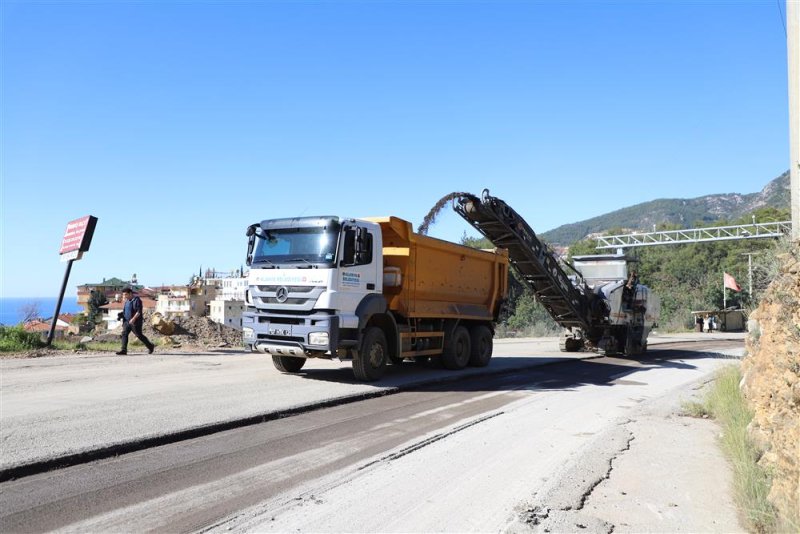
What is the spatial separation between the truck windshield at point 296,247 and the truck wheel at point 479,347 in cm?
534

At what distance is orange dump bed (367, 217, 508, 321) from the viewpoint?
1154 cm

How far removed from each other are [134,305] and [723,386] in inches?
506

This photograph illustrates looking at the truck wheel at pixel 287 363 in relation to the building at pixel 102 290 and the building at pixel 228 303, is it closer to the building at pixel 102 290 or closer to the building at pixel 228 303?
the building at pixel 228 303

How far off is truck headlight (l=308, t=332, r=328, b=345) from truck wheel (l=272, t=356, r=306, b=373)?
2145 millimetres

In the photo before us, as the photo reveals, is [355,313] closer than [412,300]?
Yes

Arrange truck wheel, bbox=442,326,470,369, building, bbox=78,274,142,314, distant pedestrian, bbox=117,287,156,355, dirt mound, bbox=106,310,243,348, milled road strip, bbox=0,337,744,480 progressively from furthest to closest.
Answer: building, bbox=78,274,142,314 → dirt mound, bbox=106,310,243,348 → distant pedestrian, bbox=117,287,156,355 → truck wheel, bbox=442,326,470,369 → milled road strip, bbox=0,337,744,480

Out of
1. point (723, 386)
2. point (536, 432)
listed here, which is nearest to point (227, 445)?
point (536, 432)

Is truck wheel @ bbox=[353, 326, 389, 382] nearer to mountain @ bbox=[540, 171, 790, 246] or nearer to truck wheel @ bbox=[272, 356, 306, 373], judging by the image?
truck wheel @ bbox=[272, 356, 306, 373]

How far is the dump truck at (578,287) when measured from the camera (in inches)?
573

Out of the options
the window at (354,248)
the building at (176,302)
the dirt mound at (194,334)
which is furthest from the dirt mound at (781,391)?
the building at (176,302)

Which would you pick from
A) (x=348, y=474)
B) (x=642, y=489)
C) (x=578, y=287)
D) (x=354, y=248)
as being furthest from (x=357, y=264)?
(x=578, y=287)

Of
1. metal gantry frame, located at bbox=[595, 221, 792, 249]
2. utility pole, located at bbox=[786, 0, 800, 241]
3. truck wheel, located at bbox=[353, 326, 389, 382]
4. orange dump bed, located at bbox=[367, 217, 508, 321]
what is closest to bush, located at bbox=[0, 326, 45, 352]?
truck wheel, located at bbox=[353, 326, 389, 382]

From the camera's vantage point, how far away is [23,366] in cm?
1179

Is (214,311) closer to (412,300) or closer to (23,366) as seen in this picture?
(23,366)
